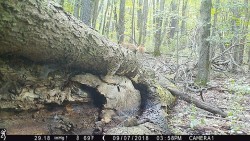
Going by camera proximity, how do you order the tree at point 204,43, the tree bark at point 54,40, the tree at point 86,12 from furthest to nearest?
the tree at point 86,12
the tree at point 204,43
the tree bark at point 54,40

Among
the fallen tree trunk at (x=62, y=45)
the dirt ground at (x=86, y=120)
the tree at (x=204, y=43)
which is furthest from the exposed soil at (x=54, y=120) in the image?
the tree at (x=204, y=43)

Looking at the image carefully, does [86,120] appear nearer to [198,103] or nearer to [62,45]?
[62,45]

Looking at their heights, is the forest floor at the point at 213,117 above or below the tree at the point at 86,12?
below

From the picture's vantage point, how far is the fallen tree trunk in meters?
3.28

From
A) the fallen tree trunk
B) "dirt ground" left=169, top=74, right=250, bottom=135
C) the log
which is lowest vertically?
"dirt ground" left=169, top=74, right=250, bottom=135

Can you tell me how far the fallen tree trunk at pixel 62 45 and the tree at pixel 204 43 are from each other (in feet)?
11.8

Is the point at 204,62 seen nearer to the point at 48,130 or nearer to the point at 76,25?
the point at 76,25

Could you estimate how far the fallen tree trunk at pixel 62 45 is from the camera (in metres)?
3.28

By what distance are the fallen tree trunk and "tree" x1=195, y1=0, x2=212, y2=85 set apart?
3.60 metres

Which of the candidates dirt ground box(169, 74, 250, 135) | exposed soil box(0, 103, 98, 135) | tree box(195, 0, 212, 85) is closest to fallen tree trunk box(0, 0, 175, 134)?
dirt ground box(169, 74, 250, 135)

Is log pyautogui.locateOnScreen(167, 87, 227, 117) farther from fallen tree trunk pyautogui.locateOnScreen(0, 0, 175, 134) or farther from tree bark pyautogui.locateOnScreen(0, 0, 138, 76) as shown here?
tree bark pyautogui.locateOnScreen(0, 0, 138, 76)

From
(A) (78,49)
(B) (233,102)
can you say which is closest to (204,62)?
(B) (233,102)

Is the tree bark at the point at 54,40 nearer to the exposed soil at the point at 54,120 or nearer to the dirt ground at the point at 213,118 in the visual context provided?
the exposed soil at the point at 54,120

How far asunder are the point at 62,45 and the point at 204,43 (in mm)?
5833
